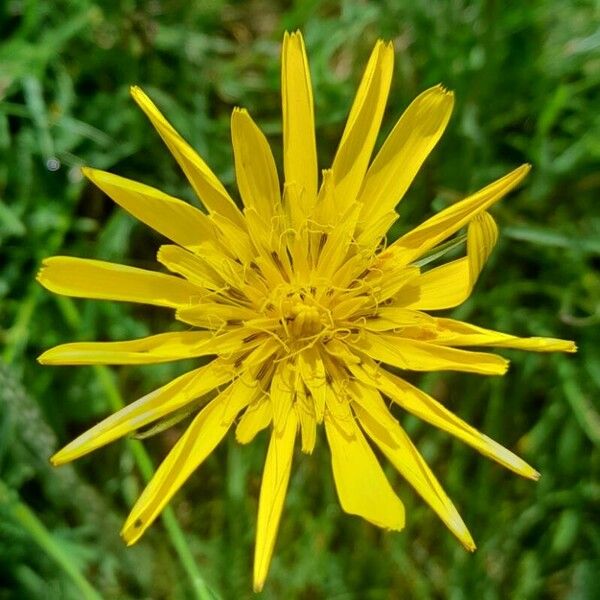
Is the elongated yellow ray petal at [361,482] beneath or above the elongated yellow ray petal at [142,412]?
beneath

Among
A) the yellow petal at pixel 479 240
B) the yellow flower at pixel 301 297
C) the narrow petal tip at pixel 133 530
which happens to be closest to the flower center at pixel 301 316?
the yellow flower at pixel 301 297

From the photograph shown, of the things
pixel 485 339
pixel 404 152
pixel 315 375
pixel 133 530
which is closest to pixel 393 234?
pixel 404 152

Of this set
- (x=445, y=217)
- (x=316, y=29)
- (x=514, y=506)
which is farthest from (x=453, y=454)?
(x=316, y=29)

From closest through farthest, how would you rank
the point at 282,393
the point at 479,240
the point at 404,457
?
1. the point at 479,240
2. the point at 404,457
3. the point at 282,393

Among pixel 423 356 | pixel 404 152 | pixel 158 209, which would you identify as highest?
pixel 158 209

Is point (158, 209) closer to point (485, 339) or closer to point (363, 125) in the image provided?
point (363, 125)

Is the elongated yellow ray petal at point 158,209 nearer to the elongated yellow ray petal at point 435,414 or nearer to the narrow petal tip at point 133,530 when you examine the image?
the elongated yellow ray petal at point 435,414

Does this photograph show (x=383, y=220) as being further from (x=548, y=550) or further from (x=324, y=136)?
(x=548, y=550)
